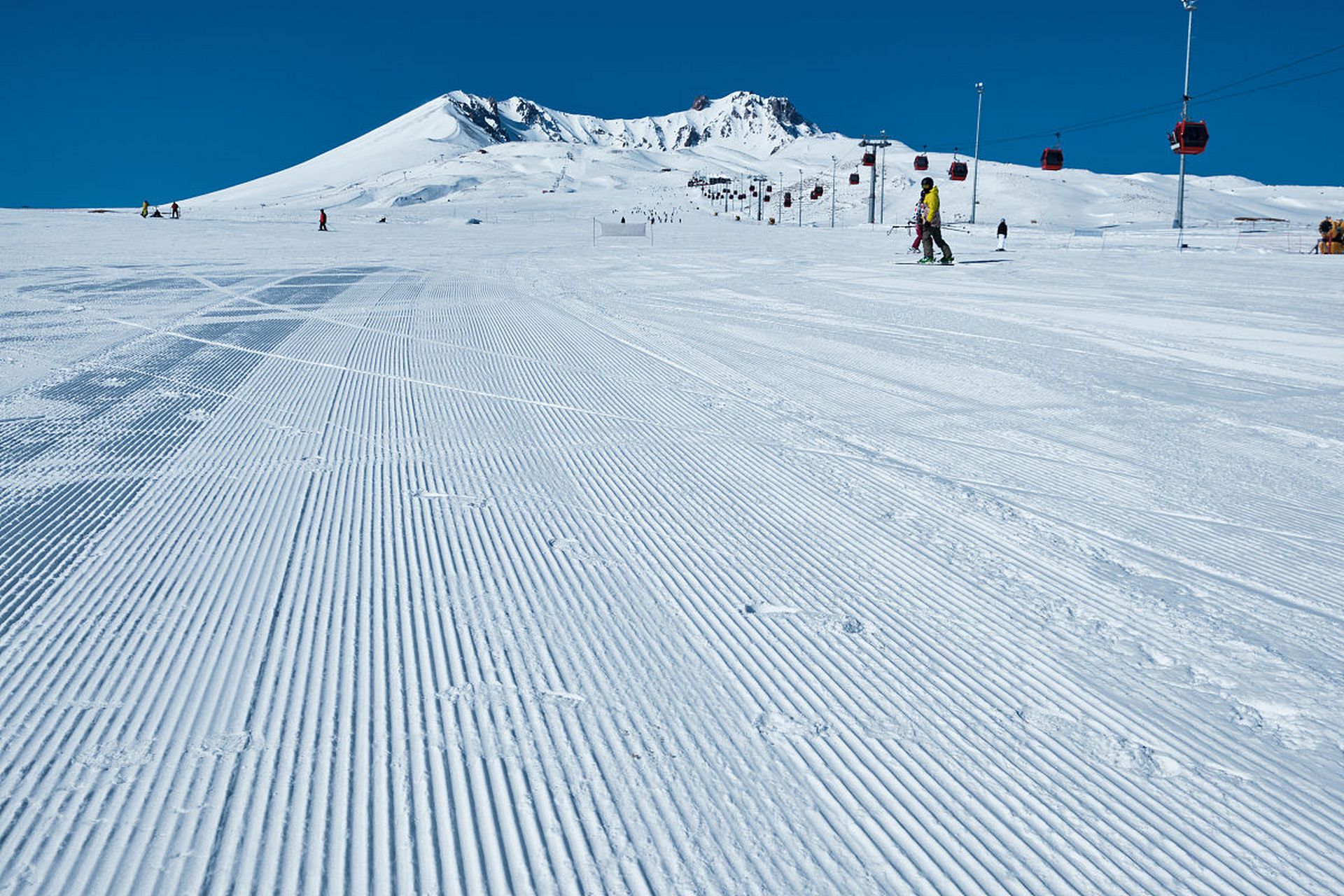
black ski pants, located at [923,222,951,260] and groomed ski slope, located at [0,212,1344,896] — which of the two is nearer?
groomed ski slope, located at [0,212,1344,896]

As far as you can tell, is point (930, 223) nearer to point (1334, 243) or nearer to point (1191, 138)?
point (1334, 243)

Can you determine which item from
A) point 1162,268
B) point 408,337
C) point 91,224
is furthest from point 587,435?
point 91,224

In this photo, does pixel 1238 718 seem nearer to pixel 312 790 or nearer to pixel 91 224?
pixel 312 790

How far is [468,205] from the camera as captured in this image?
281ft

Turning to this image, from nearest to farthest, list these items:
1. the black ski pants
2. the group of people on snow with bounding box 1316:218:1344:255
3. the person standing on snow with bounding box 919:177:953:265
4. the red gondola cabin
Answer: the person standing on snow with bounding box 919:177:953:265, the black ski pants, the group of people on snow with bounding box 1316:218:1344:255, the red gondola cabin

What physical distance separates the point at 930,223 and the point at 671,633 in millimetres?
18419

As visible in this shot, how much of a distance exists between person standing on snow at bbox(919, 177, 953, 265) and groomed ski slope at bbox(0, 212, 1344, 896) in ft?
40.6

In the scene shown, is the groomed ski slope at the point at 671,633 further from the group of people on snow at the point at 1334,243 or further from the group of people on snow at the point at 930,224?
the group of people on snow at the point at 1334,243

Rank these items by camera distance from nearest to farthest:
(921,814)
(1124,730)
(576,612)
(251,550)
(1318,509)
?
(921,814) → (1124,730) → (576,612) → (251,550) → (1318,509)

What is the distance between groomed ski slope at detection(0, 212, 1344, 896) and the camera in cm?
204

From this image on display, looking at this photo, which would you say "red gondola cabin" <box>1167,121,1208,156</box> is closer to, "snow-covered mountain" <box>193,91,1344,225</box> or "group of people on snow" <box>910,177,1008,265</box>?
"group of people on snow" <box>910,177,1008,265</box>

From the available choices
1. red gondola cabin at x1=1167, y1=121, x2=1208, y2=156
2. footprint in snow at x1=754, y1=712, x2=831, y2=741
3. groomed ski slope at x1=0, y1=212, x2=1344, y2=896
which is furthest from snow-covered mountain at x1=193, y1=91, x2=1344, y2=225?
footprint in snow at x1=754, y1=712, x2=831, y2=741

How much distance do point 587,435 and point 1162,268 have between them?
18145mm

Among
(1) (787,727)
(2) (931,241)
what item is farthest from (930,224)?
(1) (787,727)
